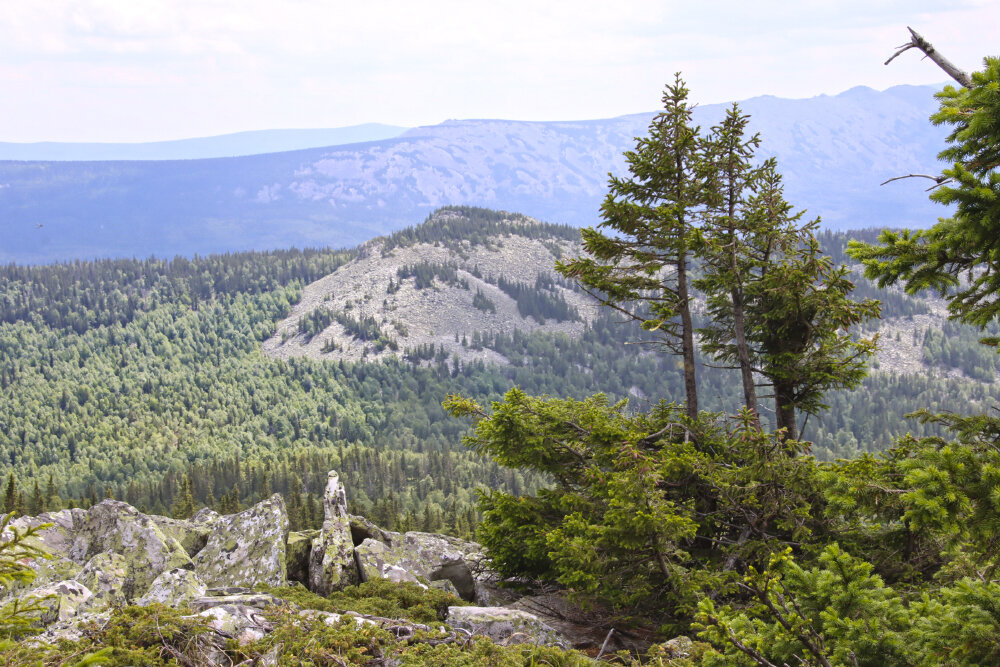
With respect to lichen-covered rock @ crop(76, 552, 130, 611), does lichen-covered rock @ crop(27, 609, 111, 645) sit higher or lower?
higher

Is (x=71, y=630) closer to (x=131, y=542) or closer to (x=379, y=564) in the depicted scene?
(x=131, y=542)

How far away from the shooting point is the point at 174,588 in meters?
12.9

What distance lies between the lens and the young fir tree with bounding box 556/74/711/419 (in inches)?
696

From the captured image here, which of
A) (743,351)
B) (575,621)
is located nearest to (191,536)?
(575,621)

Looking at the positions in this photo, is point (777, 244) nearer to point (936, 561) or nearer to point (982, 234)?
point (936, 561)

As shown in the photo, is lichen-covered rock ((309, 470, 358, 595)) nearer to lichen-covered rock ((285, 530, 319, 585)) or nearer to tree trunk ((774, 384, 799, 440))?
lichen-covered rock ((285, 530, 319, 585))

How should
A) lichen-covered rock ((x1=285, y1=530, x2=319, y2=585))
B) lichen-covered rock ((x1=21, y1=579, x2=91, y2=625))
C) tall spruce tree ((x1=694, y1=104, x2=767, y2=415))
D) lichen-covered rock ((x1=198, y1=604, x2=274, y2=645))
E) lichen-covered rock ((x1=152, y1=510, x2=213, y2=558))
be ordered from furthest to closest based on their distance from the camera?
lichen-covered rock ((x1=152, y1=510, x2=213, y2=558))
lichen-covered rock ((x1=285, y1=530, x2=319, y2=585))
tall spruce tree ((x1=694, y1=104, x2=767, y2=415))
lichen-covered rock ((x1=21, y1=579, x2=91, y2=625))
lichen-covered rock ((x1=198, y1=604, x2=274, y2=645))

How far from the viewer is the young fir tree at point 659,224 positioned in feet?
58.0

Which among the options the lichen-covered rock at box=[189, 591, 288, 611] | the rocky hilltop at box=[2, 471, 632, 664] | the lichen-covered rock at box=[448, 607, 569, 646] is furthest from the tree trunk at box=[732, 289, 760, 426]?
the lichen-covered rock at box=[189, 591, 288, 611]

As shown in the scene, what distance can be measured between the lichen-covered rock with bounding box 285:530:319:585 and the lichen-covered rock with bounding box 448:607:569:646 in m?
8.09

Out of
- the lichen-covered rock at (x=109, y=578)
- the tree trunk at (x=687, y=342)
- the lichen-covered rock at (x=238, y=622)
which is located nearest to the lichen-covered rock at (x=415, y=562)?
the lichen-covered rock at (x=109, y=578)

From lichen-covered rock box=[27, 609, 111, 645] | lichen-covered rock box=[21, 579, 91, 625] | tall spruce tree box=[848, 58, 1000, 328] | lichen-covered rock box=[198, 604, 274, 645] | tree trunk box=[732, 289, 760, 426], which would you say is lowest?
lichen-covered rock box=[21, 579, 91, 625]

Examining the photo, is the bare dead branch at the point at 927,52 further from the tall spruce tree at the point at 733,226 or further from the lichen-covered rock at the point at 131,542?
the lichen-covered rock at the point at 131,542

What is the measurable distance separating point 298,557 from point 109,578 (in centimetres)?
586
